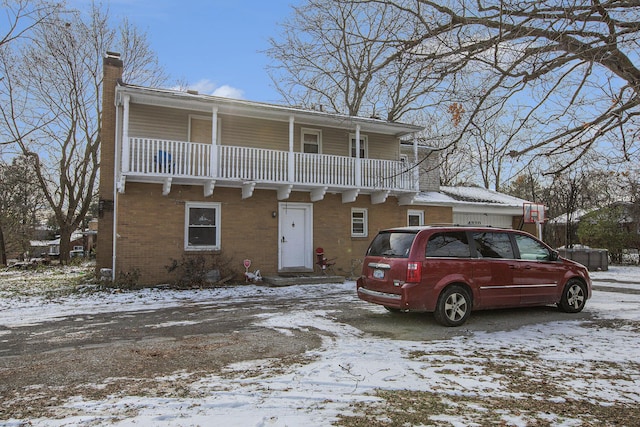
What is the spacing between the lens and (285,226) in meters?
15.2

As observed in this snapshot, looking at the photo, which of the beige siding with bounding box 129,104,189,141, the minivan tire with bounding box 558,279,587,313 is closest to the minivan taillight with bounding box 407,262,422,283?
the minivan tire with bounding box 558,279,587,313

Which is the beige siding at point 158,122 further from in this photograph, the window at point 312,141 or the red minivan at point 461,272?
the red minivan at point 461,272

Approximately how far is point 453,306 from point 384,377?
3.10 m

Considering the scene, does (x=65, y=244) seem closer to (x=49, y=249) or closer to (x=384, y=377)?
(x=49, y=249)

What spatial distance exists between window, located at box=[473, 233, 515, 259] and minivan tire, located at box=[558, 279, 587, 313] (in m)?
1.61

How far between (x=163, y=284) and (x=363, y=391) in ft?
33.2

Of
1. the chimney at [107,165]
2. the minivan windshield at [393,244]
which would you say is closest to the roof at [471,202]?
the minivan windshield at [393,244]

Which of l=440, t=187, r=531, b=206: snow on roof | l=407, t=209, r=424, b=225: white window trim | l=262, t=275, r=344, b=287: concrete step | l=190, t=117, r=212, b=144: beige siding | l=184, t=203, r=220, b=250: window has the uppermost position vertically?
l=190, t=117, r=212, b=144: beige siding

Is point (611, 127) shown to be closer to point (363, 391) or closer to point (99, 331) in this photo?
point (363, 391)

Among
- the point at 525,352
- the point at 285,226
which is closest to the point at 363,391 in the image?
the point at 525,352

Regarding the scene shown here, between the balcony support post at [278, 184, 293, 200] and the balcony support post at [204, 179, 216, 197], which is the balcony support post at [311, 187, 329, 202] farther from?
the balcony support post at [204, 179, 216, 197]

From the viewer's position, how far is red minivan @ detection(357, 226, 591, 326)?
285 inches

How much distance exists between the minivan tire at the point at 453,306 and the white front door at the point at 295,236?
8.28 metres

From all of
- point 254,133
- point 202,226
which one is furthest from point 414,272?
point 254,133
